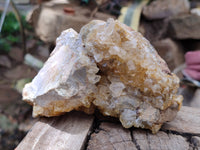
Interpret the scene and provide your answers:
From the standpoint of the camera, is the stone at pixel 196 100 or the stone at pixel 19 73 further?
the stone at pixel 19 73

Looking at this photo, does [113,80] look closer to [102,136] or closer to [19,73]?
[102,136]

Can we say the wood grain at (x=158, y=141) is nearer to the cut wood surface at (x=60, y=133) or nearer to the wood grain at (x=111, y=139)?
the wood grain at (x=111, y=139)

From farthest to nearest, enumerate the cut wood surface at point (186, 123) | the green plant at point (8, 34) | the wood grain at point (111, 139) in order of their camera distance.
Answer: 1. the green plant at point (8, 34)
2. the cut wood surface at point (186, 123)
3. the wood grain at point (111, 139)

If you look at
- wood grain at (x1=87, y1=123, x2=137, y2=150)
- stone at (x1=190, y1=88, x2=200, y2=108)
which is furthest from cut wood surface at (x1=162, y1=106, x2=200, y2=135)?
stone at (x1=190, y1=88, x2=200, y2=108)

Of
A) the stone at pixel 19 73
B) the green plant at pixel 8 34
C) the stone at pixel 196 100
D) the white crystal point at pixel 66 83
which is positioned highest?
the white crystal point at pixel 66 83

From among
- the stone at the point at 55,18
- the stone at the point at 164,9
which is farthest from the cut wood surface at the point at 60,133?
the stone at the point at 164,9
